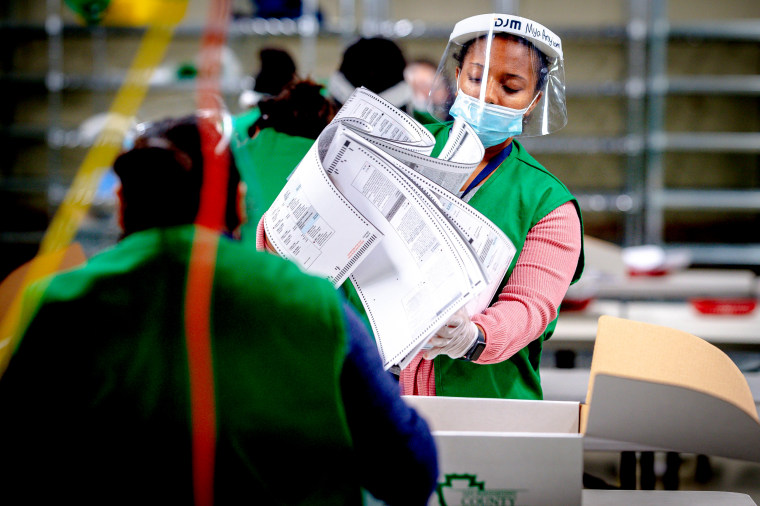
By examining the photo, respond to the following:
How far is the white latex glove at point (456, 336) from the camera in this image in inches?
39.2

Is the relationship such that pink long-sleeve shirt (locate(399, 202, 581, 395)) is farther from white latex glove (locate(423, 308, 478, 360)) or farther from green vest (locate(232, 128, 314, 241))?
green vest (locate(232, 128, 314, 241))

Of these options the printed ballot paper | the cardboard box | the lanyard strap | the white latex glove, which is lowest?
the cardboard box

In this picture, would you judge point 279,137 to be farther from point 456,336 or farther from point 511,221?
point 456,336

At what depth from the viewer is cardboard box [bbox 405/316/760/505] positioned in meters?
0.89

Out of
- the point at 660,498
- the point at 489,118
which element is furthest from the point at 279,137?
the point at 660,498

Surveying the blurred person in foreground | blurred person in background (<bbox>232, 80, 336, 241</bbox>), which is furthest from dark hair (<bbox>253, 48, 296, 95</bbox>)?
the blurred person in foreground

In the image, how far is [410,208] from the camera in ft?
3.28

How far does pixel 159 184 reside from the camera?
817 mm

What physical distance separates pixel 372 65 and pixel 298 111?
172 mm

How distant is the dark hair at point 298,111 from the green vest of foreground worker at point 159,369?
0.62 metres

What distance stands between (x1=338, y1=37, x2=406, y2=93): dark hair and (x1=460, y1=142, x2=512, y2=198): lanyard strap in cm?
31

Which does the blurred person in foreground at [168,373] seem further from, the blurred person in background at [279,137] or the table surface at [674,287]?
the table surface at [674,287]

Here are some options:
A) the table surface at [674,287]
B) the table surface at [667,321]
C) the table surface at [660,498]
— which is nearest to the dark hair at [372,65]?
the table surface at [660,498]

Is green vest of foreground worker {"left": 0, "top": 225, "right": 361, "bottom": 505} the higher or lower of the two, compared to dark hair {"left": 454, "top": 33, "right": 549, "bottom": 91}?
lower
